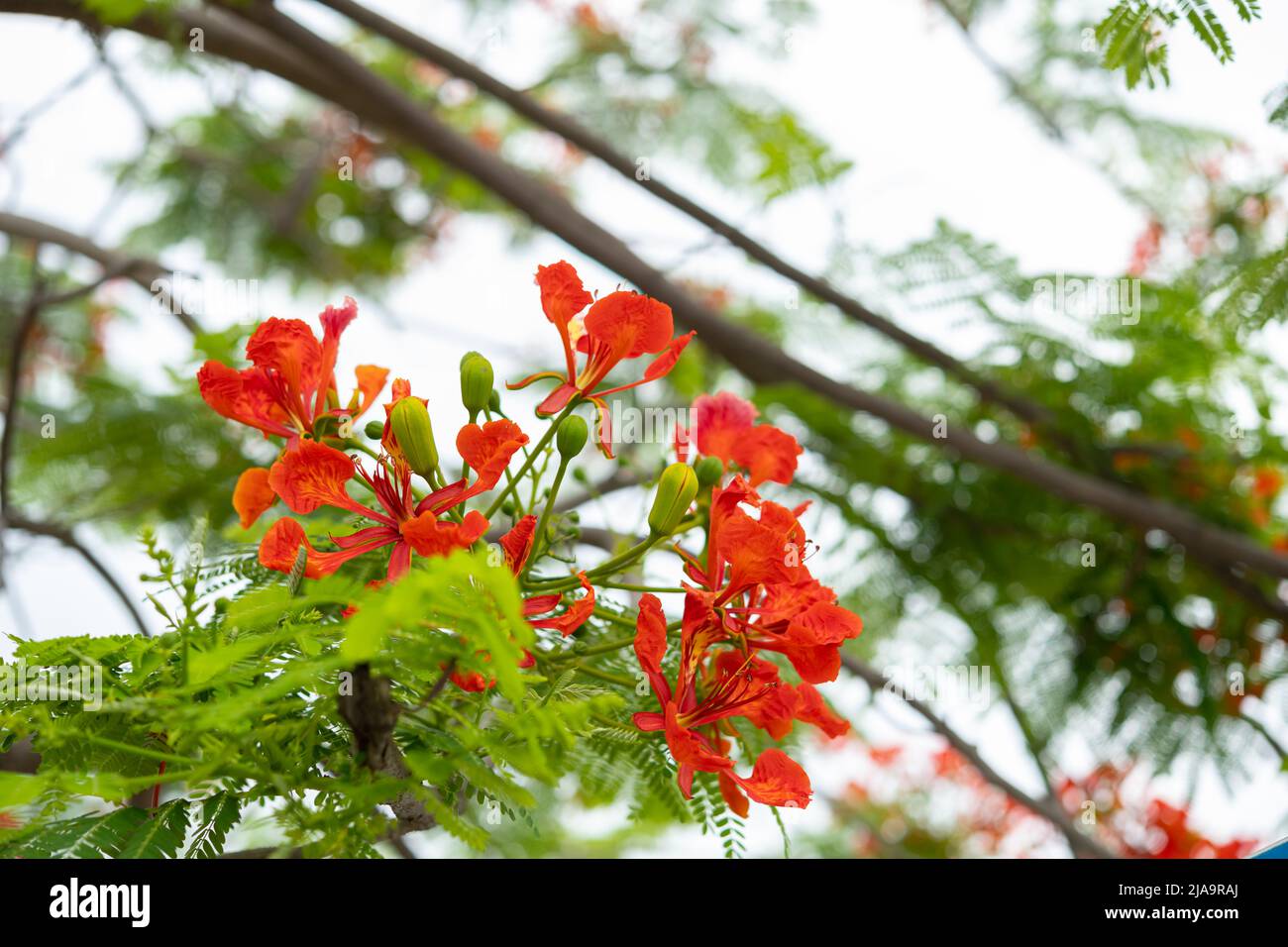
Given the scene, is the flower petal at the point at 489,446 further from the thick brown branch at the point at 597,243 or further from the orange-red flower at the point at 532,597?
the thick brown branch at the point at 597,243

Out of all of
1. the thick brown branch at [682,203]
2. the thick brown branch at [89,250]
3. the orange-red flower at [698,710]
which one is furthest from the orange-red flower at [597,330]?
the thick brown branch at [89,250]

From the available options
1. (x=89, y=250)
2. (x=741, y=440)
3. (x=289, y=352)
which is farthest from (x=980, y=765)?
(x=89, y=250)

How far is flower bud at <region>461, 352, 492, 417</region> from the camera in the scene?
58cm

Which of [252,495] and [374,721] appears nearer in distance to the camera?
[374,721]

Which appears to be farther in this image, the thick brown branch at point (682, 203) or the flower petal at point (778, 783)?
the thick brown branch at point (682, 203)

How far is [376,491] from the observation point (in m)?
0.55

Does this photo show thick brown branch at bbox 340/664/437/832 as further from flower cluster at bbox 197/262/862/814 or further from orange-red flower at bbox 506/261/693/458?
orange-red flower at bbox 506/261/693/458

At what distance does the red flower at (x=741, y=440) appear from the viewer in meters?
0.68

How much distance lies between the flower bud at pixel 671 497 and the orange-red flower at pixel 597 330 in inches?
1.5

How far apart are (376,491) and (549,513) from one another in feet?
0.29

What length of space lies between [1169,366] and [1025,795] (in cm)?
62

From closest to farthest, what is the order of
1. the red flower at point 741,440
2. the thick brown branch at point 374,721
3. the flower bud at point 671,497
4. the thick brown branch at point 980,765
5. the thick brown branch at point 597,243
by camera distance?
1. the thick brown branch at point 374,721
2. the flower bud at point 671,497
3. the red flower at point 741,440
4. the thick brown branch at point 980,765
5. the thick brown branch at point 597,243

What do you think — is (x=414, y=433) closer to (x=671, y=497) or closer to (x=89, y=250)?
(x=671, y=497)
